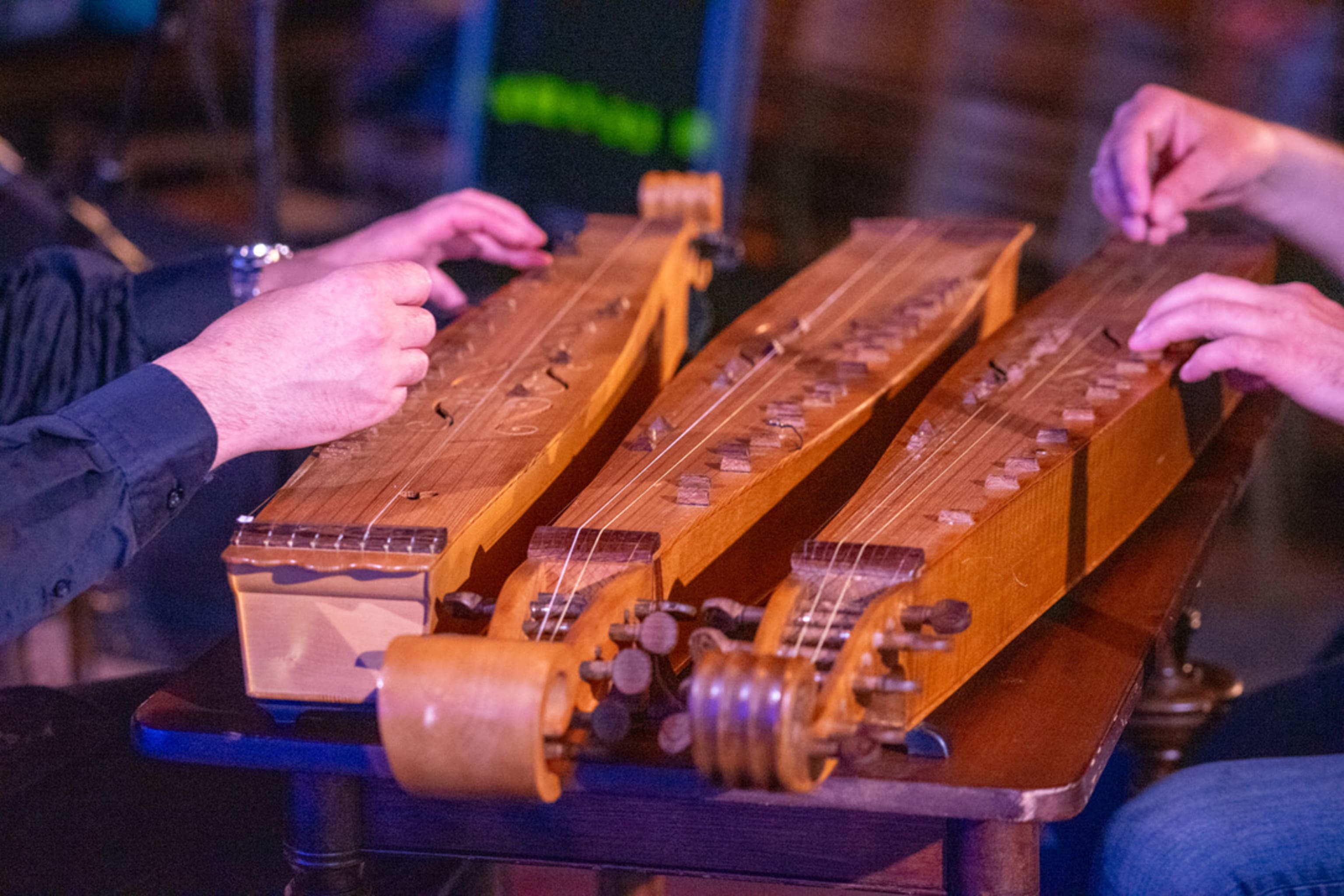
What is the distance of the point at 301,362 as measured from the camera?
3.92ft

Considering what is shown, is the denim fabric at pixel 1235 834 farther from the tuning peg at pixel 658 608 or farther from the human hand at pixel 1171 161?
the human hand at pixel 1171 161

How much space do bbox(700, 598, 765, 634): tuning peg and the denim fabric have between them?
530 millimetres

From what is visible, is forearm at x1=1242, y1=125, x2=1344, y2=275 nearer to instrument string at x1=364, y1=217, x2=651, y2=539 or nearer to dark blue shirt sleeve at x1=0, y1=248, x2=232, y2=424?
instrument string at x1=364, y1=217, x2=651, y2=539

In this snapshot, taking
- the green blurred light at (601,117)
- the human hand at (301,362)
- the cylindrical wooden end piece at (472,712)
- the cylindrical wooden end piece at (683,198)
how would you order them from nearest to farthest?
the cylindrical wooden end piece at (472,712) → the human hand at (301,362) → the cylindrical wooden end piece at (683,198) → the green blurred light at (601,117)

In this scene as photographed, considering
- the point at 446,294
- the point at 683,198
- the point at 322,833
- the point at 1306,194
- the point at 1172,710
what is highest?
the point at 1306,194

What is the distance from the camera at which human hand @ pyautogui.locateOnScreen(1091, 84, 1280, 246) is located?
1.82 metres

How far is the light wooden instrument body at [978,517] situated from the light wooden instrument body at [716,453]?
0.09m

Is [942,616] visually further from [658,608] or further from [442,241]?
[442,241]

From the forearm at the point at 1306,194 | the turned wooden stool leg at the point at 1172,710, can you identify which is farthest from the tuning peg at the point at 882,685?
the forearm at the point at 1306,194

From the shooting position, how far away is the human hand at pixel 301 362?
3.91 feet

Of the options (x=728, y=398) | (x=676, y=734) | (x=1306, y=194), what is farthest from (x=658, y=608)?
(x=1306, y=194)

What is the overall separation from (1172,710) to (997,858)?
82cm

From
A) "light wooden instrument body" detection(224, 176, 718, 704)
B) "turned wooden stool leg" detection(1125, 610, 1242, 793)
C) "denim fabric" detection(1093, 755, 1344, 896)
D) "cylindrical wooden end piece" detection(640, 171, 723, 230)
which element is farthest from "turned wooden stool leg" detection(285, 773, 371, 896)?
"cylindrical wooden end piece" detection(640, 171, 723, 230)

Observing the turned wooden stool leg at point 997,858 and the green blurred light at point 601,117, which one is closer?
the turned wooden stool leg at point 997,858
